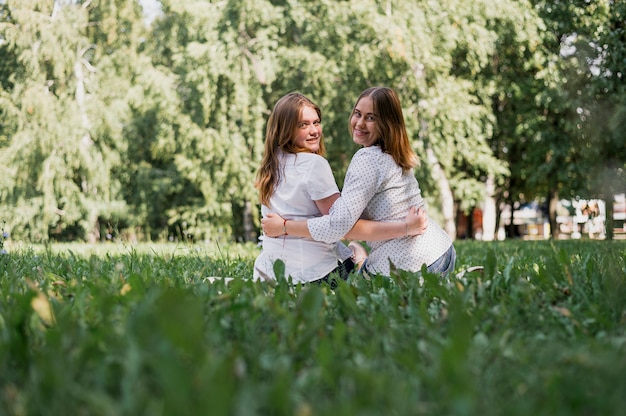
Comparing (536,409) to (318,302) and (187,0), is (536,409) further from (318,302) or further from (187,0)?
(187,0)

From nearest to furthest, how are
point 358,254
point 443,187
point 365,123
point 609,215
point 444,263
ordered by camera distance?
point 609,215, point 444,263, point 365,123, point 358,254, point 443,187

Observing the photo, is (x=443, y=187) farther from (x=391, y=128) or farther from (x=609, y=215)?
(x=609, y=215)

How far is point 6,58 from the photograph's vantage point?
23969mm

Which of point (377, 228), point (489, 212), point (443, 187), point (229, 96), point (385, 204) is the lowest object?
point (489, 212)

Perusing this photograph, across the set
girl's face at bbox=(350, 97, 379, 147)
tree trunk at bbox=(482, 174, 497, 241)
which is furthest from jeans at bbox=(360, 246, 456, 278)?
tree trunk at bbox=(482, 174, 497, 241)

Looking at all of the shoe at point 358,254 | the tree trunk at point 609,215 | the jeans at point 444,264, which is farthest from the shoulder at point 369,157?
the tree trunk at point 609,215

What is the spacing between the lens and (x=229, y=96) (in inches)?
795

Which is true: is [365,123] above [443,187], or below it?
above

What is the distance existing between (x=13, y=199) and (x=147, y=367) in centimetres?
2276

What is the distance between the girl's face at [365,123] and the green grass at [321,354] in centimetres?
160

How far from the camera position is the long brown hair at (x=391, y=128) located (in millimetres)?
3889

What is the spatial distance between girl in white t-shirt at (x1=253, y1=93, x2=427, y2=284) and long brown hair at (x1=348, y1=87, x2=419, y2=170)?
312 millimetres

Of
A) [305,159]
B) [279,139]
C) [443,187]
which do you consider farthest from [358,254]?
[443,187]

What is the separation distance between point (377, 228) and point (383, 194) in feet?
0.69
